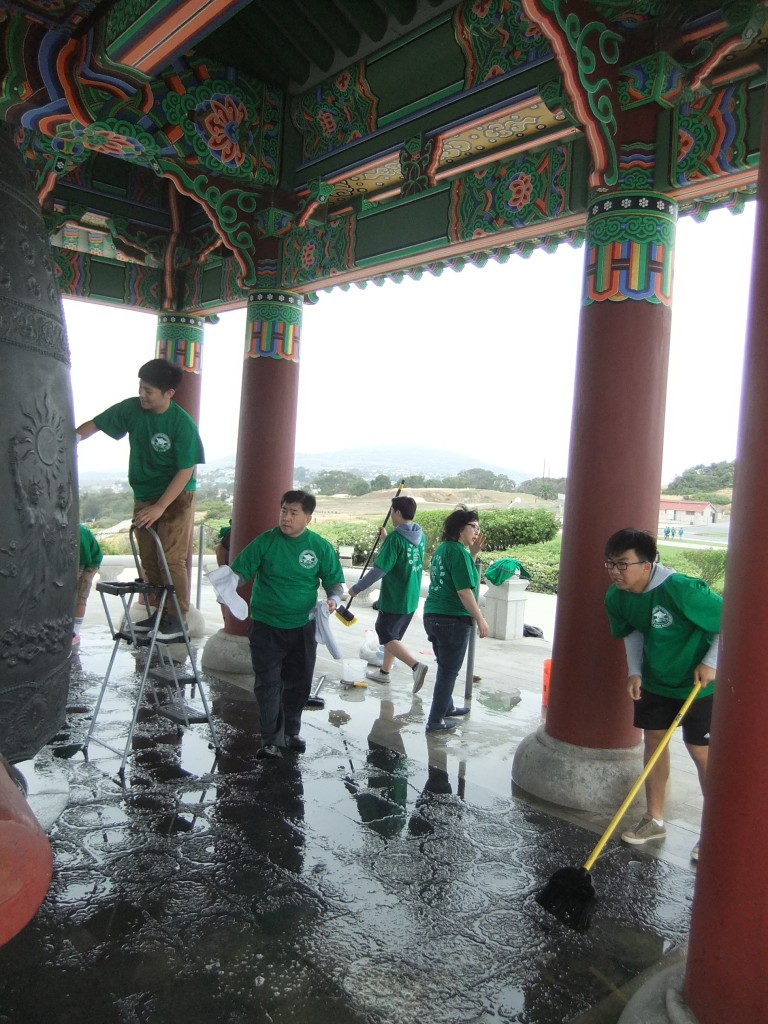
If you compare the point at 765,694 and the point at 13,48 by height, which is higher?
the point at 13,48

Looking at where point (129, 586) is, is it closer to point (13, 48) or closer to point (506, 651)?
point (13, 48)

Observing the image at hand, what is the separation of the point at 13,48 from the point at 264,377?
11.3ft

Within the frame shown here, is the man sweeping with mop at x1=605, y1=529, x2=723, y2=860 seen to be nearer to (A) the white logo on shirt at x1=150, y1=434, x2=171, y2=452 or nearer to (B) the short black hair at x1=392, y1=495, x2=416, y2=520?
(A) the white logo on shirt at x1=150, y1=434, x2=171, y2=452

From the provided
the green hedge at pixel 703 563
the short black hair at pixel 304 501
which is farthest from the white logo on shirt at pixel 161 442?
the green hedge at pixel 703 563

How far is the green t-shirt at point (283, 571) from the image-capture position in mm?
5371

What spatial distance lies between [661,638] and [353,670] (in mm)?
4770

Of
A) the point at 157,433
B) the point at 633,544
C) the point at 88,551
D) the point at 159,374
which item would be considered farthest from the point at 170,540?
the point at 633,544

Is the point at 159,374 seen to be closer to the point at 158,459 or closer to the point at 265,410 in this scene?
the point at 158,459

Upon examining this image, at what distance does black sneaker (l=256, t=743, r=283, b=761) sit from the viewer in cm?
537

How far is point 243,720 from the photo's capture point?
6.39 meters

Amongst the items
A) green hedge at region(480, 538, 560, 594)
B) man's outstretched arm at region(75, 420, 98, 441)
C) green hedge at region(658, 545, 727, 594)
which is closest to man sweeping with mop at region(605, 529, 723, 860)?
man's outstretched arm at region(75, 420, 98, 441)

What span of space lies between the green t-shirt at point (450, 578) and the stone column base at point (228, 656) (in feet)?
7.71

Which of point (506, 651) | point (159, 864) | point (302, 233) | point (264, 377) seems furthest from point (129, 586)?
point (506, 651)

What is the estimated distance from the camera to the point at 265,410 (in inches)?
314
